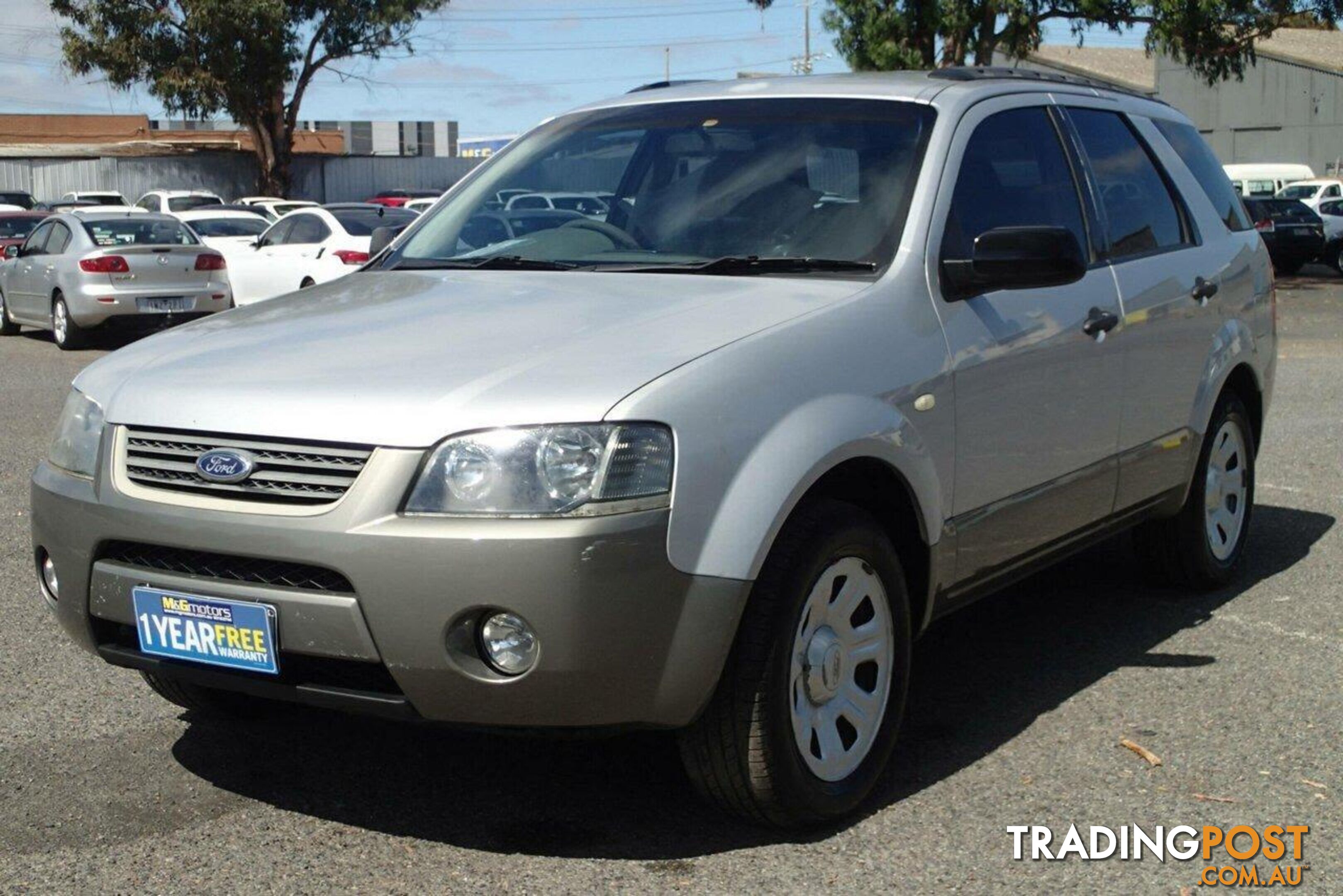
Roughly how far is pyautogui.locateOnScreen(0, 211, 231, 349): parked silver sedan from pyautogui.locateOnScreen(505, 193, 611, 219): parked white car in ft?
42.1

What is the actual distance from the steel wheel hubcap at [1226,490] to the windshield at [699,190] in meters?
2.13

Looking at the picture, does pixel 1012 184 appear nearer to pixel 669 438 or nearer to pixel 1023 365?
pixel 1023 365

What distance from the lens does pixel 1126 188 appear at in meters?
5.38

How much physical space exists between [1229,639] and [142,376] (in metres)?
3.59

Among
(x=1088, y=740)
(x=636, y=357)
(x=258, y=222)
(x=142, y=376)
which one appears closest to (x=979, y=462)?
(x=1088, y=740)

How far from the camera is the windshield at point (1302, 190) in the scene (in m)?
34.4

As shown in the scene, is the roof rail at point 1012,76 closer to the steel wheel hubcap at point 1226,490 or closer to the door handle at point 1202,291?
the door handle at point 1202,291

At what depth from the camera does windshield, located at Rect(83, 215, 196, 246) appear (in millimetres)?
17484

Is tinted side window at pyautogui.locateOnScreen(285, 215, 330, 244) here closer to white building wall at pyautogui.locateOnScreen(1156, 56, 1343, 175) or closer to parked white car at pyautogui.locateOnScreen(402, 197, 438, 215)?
parked white car at pyautogui.locateOnScreen(402, 197, 438, 215)

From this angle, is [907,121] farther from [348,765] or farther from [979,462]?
[348,765]

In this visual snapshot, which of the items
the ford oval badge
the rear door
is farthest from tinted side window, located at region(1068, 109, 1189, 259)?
the ford oval badge

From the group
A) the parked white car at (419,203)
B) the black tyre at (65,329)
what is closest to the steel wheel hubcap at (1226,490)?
the black tyre at (65,329)

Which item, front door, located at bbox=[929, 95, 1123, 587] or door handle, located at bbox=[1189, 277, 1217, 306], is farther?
door handle, located at bbox=[1189, 277, 1217, 306]

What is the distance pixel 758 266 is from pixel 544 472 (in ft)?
4.03
